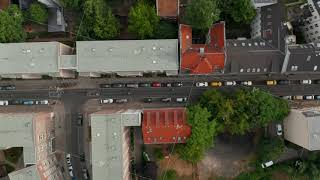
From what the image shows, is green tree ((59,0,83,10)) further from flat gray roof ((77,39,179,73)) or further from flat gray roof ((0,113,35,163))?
flat gray roof ((0,113,35,163))

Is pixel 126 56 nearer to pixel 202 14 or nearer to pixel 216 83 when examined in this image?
pixel 202 14

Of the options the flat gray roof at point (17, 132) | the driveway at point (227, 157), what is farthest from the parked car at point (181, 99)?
the flat gray roof at point (17, 132)

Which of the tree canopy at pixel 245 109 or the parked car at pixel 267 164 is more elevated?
the tree canopy at pixel 245 109

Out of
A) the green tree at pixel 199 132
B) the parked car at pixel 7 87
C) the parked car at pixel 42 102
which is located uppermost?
the parked car at pixel 7 87

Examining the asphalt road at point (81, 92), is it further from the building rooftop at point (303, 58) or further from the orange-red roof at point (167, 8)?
the orange-red roof at point (167, 8)

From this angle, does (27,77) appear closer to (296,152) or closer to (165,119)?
(165,119)

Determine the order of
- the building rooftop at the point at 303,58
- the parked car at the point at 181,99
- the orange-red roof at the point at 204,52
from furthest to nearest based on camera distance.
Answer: the parked car at the point at 181,99
the orange-red roof at the point at 204,52
the building rooftop at the point at 303,58
